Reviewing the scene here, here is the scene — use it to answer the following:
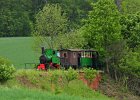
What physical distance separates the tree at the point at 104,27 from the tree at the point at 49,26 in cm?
744

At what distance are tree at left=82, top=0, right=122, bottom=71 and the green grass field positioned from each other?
9.46 metres

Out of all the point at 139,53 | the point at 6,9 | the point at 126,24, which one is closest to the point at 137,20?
the point at 126,24

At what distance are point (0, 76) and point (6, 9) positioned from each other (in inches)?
2082

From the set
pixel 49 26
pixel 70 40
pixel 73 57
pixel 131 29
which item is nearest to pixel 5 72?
pixel 73 57

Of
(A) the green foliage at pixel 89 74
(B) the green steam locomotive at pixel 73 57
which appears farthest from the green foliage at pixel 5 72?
(A) the green foliage at pixel 89 74

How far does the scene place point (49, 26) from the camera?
1674 inches

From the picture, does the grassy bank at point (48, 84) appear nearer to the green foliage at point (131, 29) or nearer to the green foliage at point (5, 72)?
the green foliage at point (5, 72)

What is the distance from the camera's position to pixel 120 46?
33.8 meters

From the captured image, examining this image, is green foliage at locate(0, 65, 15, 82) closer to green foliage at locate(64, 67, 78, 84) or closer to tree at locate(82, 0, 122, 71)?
green foliage at locate(64, 67, 78, 84)

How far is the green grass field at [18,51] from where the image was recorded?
46.8m

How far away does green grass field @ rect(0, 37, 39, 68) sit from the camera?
4684 centimetres

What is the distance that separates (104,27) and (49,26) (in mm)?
9077

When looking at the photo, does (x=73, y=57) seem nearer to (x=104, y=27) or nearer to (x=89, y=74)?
(x=89, y=74)

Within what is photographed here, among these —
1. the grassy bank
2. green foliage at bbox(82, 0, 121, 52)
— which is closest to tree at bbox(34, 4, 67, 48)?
green foliage at bbox(82, 0, 121, 52)
